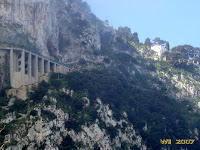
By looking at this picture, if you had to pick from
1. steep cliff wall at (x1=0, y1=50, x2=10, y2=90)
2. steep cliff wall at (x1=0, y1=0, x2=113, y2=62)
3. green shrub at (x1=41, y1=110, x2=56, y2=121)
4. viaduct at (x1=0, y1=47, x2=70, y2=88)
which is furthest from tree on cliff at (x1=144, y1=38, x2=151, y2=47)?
green shrub at (x1=41, y1=110, x2=56, y2=121)

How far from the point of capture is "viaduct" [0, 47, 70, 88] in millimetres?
48109

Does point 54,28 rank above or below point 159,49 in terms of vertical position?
above

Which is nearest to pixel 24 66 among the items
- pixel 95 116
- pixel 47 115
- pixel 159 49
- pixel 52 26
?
pixel 47 115

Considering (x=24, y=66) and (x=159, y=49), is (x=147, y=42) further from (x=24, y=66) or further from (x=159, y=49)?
(x=24, y=66)

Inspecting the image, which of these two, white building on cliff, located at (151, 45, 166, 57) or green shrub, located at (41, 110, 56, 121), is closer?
green shrub, located at (41, 110, 56, 121)

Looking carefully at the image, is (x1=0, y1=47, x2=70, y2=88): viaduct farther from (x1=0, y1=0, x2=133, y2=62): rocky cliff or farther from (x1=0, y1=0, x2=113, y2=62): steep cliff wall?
(x1=0, y1=0, x2=113, y2=62): steep cliff wall

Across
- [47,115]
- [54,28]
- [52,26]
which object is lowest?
[47,115]

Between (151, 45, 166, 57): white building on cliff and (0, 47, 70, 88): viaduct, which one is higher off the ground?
(151, 45, 166, 57): white building on cliff

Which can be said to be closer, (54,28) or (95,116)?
(95,116)

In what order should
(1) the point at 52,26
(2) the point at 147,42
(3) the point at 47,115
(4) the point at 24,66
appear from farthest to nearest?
(2) the point at 147,42 < (1) the point at 52,26 < (4) the point at 24,66 < (3) the point at 47,115

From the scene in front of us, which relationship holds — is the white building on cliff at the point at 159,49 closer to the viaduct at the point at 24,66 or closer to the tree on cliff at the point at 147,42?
the tree on cliff at the point at 147,42

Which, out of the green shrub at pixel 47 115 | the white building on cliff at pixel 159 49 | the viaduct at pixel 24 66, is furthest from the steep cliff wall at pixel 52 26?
the white building on cliff at pixel 159 49

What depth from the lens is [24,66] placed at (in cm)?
4859

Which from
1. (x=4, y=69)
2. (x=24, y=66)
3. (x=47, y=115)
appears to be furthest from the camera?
(x=24, y=66)
